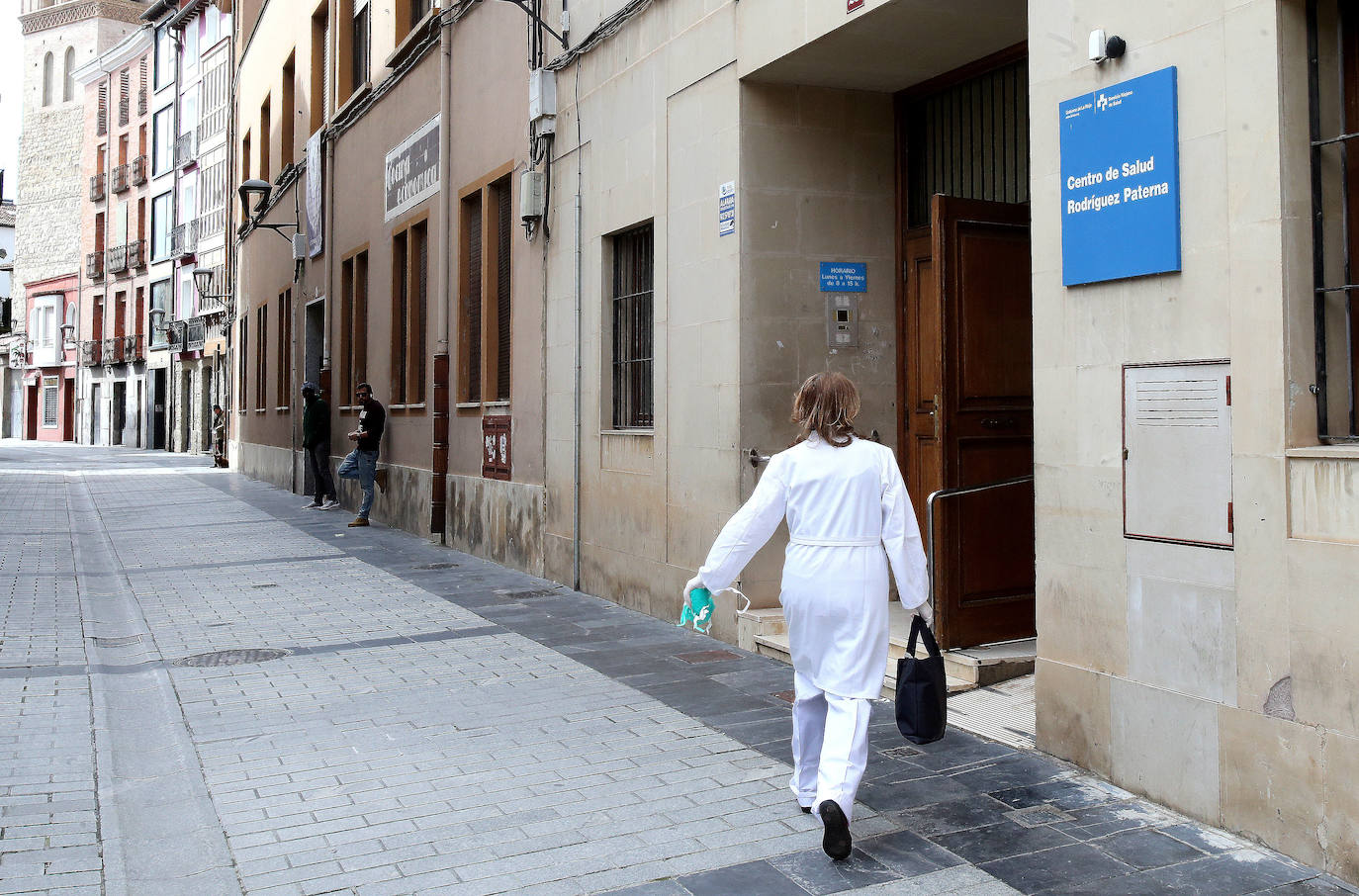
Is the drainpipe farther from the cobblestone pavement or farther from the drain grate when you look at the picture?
the drain grate

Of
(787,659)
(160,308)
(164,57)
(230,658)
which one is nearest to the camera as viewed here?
(787,659)

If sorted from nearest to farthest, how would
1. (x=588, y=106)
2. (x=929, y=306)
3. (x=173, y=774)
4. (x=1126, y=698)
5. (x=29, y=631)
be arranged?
(x=1126, y=698) → (x=173, y=774) → (x=929, y=306) → (x=29, y=631) → (x=588, y=106)

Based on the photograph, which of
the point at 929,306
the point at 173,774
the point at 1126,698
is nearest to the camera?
the point at 1126,698

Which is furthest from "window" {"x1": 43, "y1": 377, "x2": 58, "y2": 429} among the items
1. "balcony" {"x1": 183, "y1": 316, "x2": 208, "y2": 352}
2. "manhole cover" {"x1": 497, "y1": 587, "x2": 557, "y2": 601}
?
"manhole cover" {"x1": 497, "y1": 587, "x2": 557, "y2": 601}

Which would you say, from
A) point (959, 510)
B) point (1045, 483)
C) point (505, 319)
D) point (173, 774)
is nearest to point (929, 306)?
point (959, 510)

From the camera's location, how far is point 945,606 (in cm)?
659

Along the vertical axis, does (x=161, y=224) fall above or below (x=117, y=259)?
above

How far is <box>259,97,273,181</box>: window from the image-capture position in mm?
25678

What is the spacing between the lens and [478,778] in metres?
5.08

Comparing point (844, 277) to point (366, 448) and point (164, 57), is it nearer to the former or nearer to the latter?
point (366, 448)

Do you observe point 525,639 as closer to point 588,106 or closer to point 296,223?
point 588,106

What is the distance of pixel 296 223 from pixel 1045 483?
19.3 metres

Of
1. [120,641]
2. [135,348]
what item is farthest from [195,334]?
[120,641]

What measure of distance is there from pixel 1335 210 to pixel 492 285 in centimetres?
965
